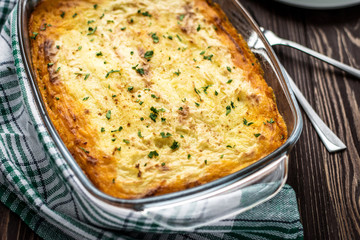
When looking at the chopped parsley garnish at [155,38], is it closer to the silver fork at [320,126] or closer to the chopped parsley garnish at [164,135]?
the silver fork at [320,126]

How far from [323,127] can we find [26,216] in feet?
7.48

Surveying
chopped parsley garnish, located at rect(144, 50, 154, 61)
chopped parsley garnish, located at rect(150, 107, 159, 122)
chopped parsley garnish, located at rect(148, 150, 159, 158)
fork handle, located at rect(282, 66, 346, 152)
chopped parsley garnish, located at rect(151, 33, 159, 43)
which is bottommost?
fork handle, located at rect(282, 66, 346, 152)

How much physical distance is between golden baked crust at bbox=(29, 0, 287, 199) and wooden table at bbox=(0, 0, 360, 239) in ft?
1.88

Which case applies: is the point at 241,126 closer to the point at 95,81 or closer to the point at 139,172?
the point at 139,172

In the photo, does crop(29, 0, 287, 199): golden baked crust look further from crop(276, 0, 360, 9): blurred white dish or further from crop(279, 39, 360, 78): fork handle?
crop(276, 0, 360, 9): blurred white dish

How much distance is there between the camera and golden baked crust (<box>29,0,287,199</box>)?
2482 mm

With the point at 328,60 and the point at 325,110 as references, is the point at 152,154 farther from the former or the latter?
the point at 328,60

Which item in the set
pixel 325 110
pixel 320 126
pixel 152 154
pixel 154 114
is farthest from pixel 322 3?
pixel 152 154

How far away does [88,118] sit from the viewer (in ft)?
8.57

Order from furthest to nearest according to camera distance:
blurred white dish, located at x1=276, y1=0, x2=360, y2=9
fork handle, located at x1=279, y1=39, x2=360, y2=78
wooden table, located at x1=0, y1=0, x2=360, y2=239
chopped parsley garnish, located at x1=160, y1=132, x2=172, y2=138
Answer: blurred white dish, located at x1=276, y1=0, x2=360, y2=9 < fork handle, located at x1=279, y1=39, x2=360, y2=78 < wooden table, located at x1=0, y1=0, x2=360, y2=239 < chopped parsley garnish, located at x1=160, y1=132, x2=172, y2=138

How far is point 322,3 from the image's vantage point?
3.87 m

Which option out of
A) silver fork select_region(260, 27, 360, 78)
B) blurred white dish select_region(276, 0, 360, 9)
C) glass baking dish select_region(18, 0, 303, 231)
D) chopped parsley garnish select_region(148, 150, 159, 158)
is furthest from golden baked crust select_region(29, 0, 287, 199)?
blurred white dish select_region(276, 0, 360, 9)

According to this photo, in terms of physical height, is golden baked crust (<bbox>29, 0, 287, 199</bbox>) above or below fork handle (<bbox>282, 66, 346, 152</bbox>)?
above

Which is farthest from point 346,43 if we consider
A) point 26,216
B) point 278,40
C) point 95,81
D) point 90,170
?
point 26,216
